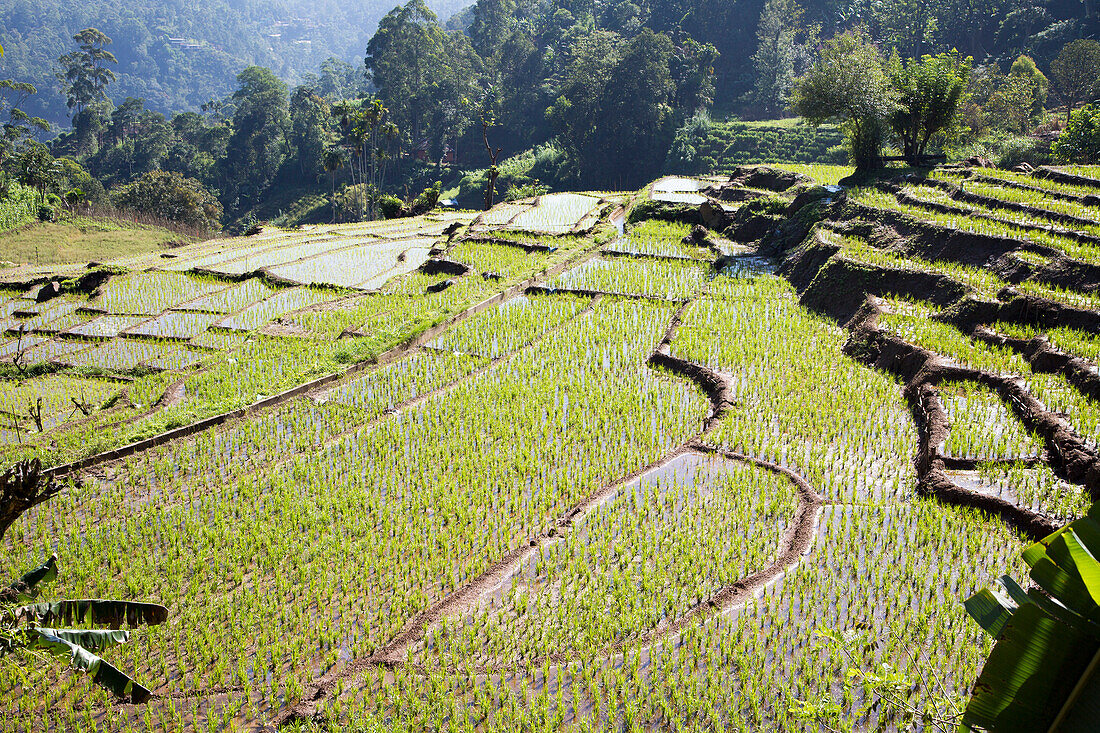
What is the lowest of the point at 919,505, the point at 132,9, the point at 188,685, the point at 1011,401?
the point at 188,685

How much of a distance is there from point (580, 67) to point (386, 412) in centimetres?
3510

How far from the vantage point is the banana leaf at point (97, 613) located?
3.70 m

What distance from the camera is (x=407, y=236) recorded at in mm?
18594

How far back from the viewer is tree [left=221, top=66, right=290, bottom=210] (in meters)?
47.8

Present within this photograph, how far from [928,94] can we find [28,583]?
59.5 ft

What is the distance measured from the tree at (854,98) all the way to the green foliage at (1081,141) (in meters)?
4.93

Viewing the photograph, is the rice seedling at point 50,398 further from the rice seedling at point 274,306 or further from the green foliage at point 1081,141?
the green foliage at point 1081,141

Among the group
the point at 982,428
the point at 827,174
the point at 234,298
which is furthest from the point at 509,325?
the point at 827,174

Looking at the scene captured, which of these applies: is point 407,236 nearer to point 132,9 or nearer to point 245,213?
point 245,213

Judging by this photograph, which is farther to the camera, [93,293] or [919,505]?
[93,293]

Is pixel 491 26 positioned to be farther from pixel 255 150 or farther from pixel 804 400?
pixel 804 400

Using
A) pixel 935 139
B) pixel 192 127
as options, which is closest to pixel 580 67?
pixel 935 139

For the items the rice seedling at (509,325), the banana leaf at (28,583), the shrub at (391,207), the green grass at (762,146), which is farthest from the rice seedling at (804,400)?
the green grass at (762,146)

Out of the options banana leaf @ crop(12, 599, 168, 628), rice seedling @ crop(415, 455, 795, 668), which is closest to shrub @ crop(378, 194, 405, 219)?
rice seedling @ crop(415, 455, 795, 668)
